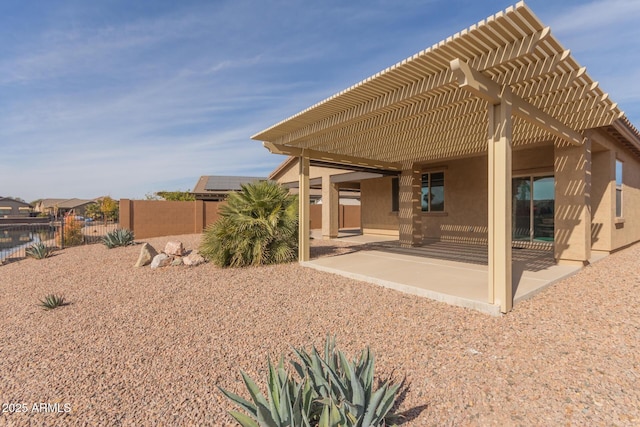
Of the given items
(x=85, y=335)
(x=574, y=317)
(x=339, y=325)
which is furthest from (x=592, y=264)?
(x=85, y=335)

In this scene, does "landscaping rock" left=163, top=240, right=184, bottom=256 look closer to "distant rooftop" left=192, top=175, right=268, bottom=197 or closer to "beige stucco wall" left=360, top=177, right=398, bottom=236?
"beige stucco wall" left=360, top=177, right=398, bottom=236

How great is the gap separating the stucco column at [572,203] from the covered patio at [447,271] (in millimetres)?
415

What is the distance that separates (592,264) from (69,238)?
701 inches

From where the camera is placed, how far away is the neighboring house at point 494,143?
404cm

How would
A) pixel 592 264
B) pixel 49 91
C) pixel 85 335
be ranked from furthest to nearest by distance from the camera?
pixel 49 91 → pixel 592 264 → pixel 85 335

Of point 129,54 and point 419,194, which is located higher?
point 129,54

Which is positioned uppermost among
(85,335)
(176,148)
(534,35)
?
(176,148)

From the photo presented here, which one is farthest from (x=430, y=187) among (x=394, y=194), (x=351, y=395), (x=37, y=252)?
(x=37, y=252)

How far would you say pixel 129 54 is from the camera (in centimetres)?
912

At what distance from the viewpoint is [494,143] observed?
4.35m

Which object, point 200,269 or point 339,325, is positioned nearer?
point 339,325

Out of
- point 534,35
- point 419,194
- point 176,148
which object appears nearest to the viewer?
point 534,35

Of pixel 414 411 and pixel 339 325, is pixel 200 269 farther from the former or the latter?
pixel 414 411

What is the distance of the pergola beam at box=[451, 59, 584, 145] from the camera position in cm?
385
